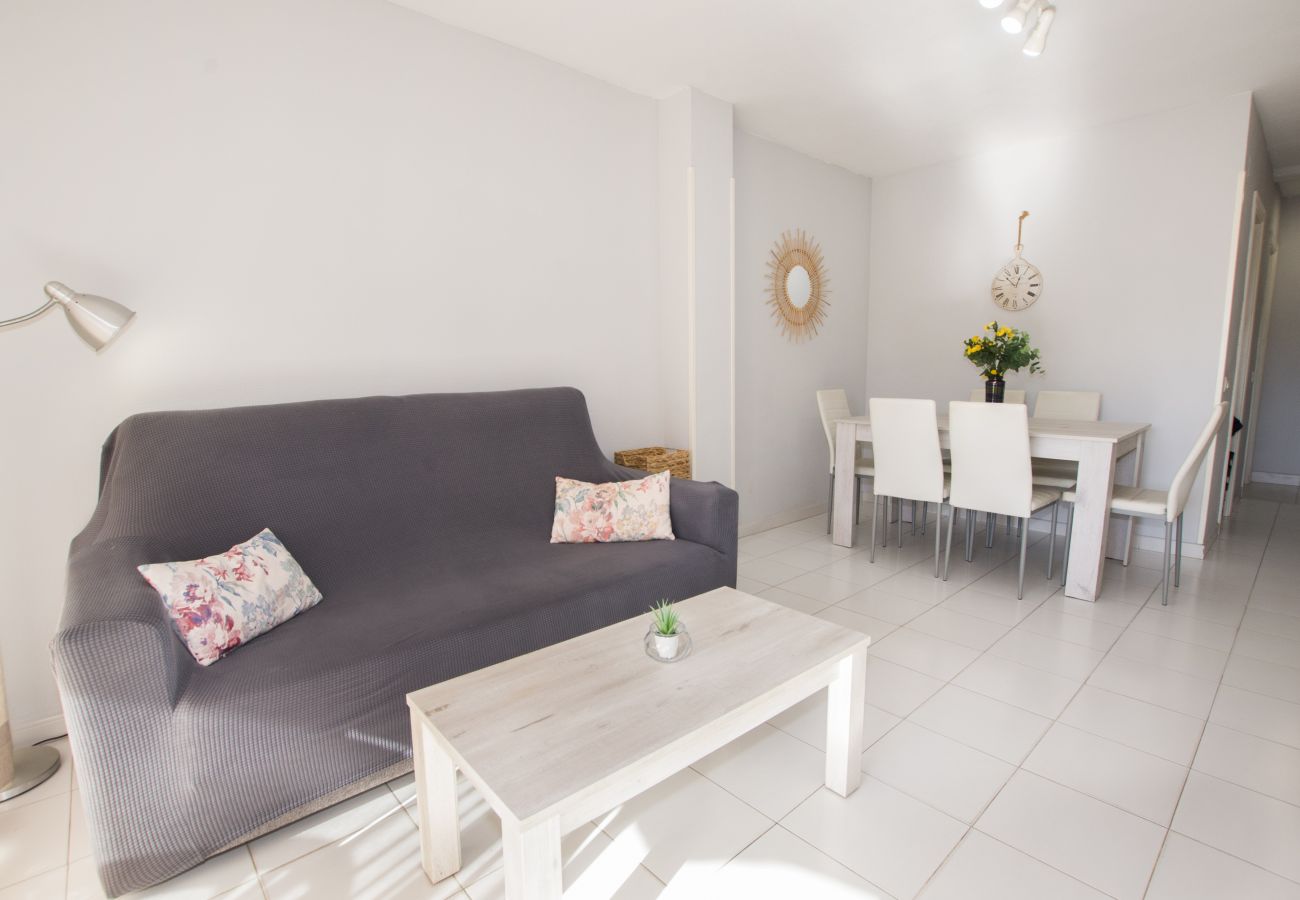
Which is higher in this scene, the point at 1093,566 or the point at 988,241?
the point at 988,241

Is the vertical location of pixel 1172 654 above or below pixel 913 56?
below

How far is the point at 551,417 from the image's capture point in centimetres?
268

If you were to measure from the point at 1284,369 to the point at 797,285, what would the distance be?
15.1ft

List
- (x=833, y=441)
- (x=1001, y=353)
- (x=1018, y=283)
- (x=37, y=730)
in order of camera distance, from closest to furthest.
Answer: (x=37, y=730), (x=1001, y=353), (x=833, y=441), (x=1018, y=283)

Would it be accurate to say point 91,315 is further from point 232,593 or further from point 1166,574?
point 1166,574

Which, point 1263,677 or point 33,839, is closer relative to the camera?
point 33,839

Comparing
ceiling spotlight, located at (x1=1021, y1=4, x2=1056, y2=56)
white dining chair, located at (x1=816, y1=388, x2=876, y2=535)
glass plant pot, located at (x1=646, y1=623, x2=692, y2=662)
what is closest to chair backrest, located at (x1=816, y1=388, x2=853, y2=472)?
white dining chair, located at (x1=816, y1=388, x2=876, y2=535)

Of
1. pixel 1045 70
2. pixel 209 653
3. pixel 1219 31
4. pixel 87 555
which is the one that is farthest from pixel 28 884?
pixel 1219 31

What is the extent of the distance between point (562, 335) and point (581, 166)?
81 centimetres

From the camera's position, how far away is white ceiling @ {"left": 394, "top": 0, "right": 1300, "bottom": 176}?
2.45 m

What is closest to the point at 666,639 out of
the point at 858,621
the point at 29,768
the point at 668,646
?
the point at 668,646

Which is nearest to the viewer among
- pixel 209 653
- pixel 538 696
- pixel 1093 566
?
pixel 538 696

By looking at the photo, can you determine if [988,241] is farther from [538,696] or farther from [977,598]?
[538,696]

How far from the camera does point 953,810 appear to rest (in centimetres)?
157
